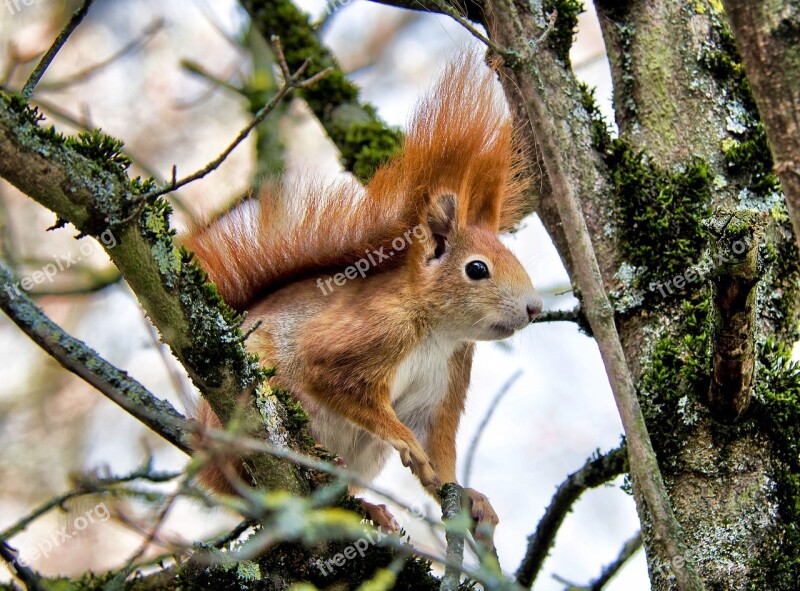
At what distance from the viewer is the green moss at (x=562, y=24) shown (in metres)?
3.51

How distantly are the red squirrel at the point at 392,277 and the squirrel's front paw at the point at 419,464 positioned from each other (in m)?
0.13

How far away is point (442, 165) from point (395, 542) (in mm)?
2563

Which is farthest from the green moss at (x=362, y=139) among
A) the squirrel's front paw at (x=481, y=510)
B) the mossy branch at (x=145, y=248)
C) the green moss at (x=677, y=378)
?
the mossy branch at (x=145, y=248)

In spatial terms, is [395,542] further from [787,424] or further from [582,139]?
[582,139]

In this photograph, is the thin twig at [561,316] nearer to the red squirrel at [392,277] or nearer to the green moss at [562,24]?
the red squirrel at [392,277]

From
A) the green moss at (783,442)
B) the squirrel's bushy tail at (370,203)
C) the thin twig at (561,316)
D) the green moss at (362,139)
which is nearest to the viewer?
the green moss at (783,442)

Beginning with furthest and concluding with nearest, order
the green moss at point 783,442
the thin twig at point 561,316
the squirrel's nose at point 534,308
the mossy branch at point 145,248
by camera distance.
A: the squirrel's nose at point 534,308 → the thin twig at point 561,316 → the green moss at point 783,442 → the mossy branch at point 145,248

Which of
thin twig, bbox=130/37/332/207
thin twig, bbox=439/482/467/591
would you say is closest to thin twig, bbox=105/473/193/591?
thin twig, bbox=439/482/467/591

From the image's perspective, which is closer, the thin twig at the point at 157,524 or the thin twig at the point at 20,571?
the thin twig at the point at 157,524

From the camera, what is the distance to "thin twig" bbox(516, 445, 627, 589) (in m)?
3.11

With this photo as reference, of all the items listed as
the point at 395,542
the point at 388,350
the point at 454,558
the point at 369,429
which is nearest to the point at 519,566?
the point at 369,429

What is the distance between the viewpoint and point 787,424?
278cm

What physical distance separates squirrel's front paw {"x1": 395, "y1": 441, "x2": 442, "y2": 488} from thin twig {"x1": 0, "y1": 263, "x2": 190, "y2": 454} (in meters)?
1.05

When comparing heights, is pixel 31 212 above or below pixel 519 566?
above
